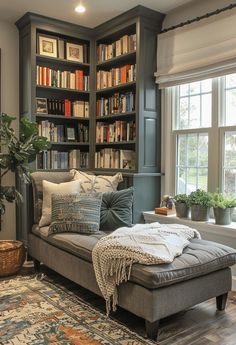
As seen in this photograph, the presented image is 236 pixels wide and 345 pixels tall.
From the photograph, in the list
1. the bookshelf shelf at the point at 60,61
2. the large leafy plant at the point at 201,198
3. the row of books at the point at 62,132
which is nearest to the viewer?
the large leafy plant at the point at 201,198

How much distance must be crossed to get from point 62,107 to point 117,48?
0.95 metres

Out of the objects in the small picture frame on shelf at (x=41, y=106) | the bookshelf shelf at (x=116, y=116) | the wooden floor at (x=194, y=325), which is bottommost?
the wooden floor at (x=194, y=325)

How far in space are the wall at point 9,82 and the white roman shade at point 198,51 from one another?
1691mm

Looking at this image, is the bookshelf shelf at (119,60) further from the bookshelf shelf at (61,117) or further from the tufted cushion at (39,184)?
the tufted cushion at (39,184)

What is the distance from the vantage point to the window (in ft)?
11.0

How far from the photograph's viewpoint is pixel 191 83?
144 inches

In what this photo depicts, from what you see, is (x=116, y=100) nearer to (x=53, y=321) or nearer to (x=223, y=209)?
(x=223, y=209)

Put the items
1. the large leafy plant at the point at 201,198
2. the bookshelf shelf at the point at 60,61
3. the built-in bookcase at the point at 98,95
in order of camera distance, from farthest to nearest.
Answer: the bookshelf shelf at the point at 60,61
the built-in bookcase at the point at 98,95
the large leafy plant at the point at 201,198

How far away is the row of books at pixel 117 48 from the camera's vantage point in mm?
3891

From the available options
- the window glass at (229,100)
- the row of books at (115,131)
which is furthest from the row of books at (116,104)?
the window glass at (229,100)

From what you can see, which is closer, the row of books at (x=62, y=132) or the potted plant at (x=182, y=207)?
the potted plant at (x=182, y=207)

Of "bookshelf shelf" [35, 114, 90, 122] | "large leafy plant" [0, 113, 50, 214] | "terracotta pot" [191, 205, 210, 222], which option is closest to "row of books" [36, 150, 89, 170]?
"bookshelf shelf" [35, 114, 90, 122]

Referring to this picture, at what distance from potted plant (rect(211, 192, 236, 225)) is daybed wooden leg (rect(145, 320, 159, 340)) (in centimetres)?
127

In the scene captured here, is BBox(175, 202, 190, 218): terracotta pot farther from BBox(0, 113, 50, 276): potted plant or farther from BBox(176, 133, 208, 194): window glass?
BBox(0, 113, 50, 276): potted plant
